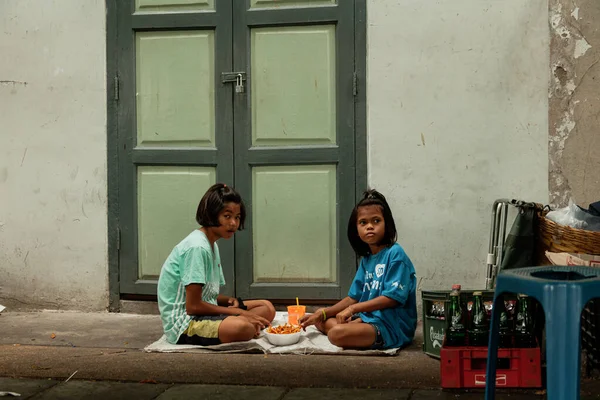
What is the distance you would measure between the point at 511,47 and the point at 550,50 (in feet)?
0.77

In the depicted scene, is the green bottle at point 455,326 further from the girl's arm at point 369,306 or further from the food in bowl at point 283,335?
the food in bowl at point 283,335

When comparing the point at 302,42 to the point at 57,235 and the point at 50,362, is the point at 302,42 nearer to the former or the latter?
the point at 57,235

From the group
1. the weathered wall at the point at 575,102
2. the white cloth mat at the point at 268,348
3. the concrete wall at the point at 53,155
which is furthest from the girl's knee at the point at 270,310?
the weathered wall at the point at 575,102

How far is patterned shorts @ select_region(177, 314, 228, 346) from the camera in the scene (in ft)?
18.1

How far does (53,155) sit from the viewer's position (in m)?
6.67

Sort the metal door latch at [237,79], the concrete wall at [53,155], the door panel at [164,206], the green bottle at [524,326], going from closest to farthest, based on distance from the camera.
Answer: the green bottle at [524,326], the metal door latch at [237,79], the door panel at [164,206], the concrete wall at [53,155]

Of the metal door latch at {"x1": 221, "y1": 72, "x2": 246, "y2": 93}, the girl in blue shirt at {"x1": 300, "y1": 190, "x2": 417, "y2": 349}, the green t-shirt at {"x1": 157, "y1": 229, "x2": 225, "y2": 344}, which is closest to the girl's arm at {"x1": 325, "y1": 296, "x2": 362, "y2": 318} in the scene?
the girl in blue shirt at {"x1": 300, "y1": 190, "x2": 417, "y2": 349}

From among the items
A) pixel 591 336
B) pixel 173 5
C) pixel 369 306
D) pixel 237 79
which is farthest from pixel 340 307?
pixel 173 5

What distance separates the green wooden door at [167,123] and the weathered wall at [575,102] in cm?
207

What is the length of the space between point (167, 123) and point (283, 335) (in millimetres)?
1826

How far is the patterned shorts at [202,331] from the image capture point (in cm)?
551

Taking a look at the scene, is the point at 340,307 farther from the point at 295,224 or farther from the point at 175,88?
the point at 175,88

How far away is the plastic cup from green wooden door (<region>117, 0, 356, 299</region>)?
21.3 inches

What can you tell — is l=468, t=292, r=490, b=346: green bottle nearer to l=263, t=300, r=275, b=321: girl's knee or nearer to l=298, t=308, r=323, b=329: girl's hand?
l=298, t=308, r=323, b=329: girl's hand
